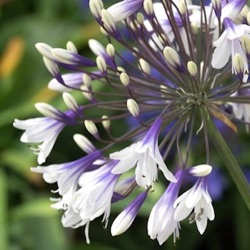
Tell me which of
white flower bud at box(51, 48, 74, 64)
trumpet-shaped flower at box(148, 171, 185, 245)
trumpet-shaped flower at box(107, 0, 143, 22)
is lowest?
trumpet-shaped flower at box(148, 171, 185, 245)

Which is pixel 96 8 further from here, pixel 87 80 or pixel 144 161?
pixel 144 161

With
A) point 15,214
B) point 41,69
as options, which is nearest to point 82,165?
point 15,214

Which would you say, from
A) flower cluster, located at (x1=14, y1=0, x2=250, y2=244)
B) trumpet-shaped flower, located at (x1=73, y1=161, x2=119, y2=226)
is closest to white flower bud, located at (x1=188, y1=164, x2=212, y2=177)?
flower cluster, located at (x1=14, y1=0, x2=250, y2=244)

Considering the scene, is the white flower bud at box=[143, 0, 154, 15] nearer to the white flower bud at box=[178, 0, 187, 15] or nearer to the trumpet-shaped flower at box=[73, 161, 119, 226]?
the white flower bud at box=[178, 0, 187, 15]

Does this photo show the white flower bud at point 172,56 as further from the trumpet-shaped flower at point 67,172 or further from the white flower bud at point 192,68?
the trumpet-shaped flower at point 67,172

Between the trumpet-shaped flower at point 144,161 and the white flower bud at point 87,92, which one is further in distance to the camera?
the white flower bud at point 87,92

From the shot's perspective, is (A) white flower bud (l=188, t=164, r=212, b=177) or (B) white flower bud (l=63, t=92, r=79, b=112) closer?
(A) white flower bud (l=188, t=164, r=212, b=177)

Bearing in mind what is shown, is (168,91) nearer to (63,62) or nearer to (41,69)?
(63,62)

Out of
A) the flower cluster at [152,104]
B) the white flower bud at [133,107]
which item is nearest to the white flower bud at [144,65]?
the flower cluster at [152,104]

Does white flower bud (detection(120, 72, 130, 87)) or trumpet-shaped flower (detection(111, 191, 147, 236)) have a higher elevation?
white flower bud (detection(120, 72, 130, 87))

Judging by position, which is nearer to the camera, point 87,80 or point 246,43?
point 246,43

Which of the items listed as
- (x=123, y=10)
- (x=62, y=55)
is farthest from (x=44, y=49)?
(x=123, y=10)
